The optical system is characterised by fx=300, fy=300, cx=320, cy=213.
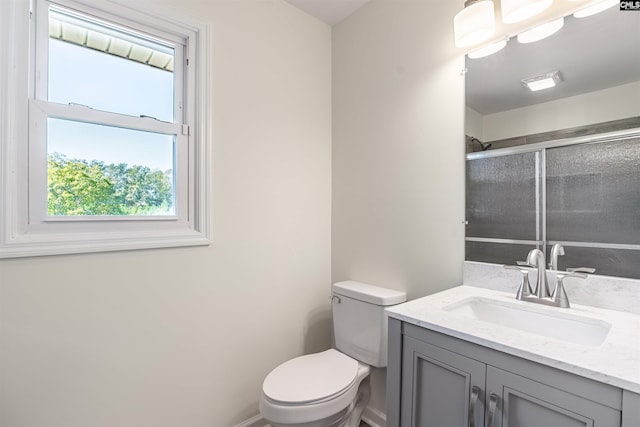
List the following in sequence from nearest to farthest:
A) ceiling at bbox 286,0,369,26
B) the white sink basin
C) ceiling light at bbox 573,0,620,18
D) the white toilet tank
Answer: the white sink basin, ceiling light at bbox 573,0,620,18, the white toilet tank, ceiling at bbox 286,0,369,26

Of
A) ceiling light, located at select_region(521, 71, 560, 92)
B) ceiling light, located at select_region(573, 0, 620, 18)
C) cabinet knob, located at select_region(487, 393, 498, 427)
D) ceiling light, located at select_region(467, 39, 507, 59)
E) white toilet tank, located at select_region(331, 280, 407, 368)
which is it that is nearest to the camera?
cabinet knob, located at select_region(487, 393, 498, 427)

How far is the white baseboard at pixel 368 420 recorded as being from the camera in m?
1.61

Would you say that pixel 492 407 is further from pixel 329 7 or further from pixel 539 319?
pixel 329 7

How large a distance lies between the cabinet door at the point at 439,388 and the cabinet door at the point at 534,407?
3cm

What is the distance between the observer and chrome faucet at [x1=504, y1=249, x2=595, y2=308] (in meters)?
1.04

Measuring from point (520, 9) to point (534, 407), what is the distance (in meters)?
1.32

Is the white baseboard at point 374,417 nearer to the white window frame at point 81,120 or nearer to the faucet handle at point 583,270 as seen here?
the faucet handle at point 583,270

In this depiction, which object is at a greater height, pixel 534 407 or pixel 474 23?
pixel 474 23

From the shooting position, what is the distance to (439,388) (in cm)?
93

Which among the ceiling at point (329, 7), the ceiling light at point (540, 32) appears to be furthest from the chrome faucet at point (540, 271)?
the ceiling at point (329, 7)

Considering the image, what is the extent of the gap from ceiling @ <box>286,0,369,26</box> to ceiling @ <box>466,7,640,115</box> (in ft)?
2.78

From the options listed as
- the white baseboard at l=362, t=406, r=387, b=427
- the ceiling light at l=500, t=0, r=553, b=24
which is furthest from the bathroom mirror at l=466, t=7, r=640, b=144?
the white baseboard at l=362, t=406, r=387, b=427

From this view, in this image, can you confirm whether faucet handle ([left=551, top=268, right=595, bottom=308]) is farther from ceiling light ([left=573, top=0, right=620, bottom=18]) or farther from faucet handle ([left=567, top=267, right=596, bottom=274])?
ceiling light ([left=573, top=0, right=620, bottom=18])

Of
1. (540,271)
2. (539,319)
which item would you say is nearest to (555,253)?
(540,271)
